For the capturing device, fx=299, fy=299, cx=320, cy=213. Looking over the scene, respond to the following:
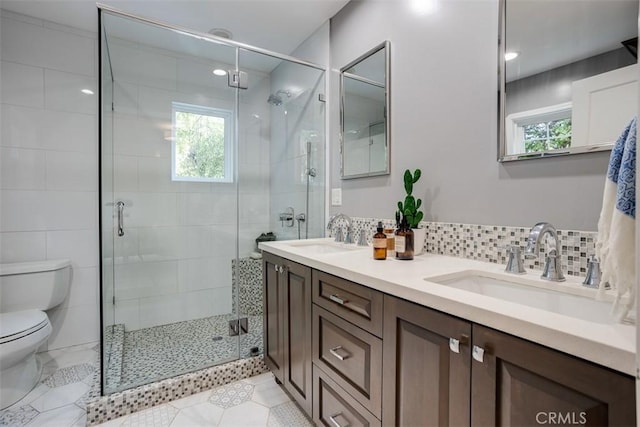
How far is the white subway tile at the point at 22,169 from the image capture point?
2.06 metres

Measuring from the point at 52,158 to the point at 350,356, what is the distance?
250cm

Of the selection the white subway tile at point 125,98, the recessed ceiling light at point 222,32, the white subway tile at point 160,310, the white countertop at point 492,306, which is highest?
the recessed ceiling light at point 222,32

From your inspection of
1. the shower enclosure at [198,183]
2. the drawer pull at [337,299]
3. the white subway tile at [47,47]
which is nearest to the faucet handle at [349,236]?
the shower enclosure at [198,183]

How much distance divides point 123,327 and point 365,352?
2.00m

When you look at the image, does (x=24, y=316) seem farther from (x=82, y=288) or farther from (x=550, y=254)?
(x=550, y=254)

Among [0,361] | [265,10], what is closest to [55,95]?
[265,10]

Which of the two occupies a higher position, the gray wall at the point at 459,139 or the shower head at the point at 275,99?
A: the shower head at the point at 275,99

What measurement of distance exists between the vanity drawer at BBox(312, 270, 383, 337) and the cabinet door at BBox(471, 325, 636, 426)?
13.1 inches

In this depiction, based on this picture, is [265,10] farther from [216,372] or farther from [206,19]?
[216,372]

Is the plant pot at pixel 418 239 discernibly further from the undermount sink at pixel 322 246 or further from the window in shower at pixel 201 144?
the window in shower at pixel 201 144

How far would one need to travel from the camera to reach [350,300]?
109 centimetres

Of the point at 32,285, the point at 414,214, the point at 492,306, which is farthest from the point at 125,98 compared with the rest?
the point at 492,306

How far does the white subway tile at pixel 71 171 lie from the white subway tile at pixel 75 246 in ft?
1.11
